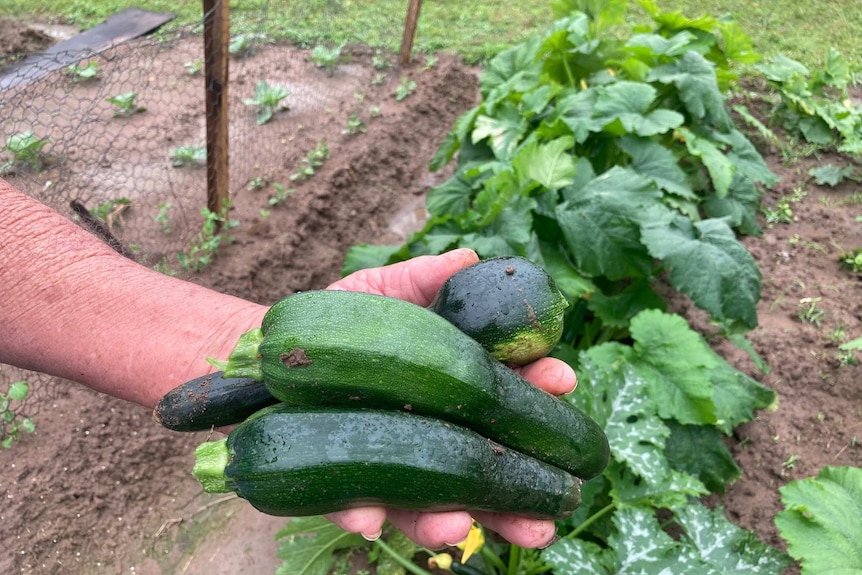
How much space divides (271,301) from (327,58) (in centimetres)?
434

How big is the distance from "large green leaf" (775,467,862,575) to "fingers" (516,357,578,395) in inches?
52.3

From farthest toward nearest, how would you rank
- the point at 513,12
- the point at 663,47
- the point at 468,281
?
the point at 513,12
the point at 663,47
the point at 468,281

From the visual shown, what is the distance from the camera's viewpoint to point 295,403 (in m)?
1.79

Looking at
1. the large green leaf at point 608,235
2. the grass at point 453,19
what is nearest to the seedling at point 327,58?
the grass at point 453,19

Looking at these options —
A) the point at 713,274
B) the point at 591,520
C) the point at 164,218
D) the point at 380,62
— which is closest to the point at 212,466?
the point at 591,520

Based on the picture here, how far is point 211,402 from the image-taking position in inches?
73.2

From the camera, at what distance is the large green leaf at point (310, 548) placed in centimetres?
306

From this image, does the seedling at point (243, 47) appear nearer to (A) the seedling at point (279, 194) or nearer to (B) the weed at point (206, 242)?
(A) the seedling at point (279, 194)

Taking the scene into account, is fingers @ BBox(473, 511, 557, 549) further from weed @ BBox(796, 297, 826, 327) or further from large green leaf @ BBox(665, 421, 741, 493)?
weed @ BBox(796, 297, 826, 327)

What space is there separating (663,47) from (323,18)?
5612 mm

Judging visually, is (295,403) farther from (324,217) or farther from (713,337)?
(324,217)

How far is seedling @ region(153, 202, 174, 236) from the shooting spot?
494 cm

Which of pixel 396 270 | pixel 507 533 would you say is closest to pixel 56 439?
pixel 396 270

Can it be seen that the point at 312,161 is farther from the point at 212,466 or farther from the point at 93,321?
the point at 212,466
